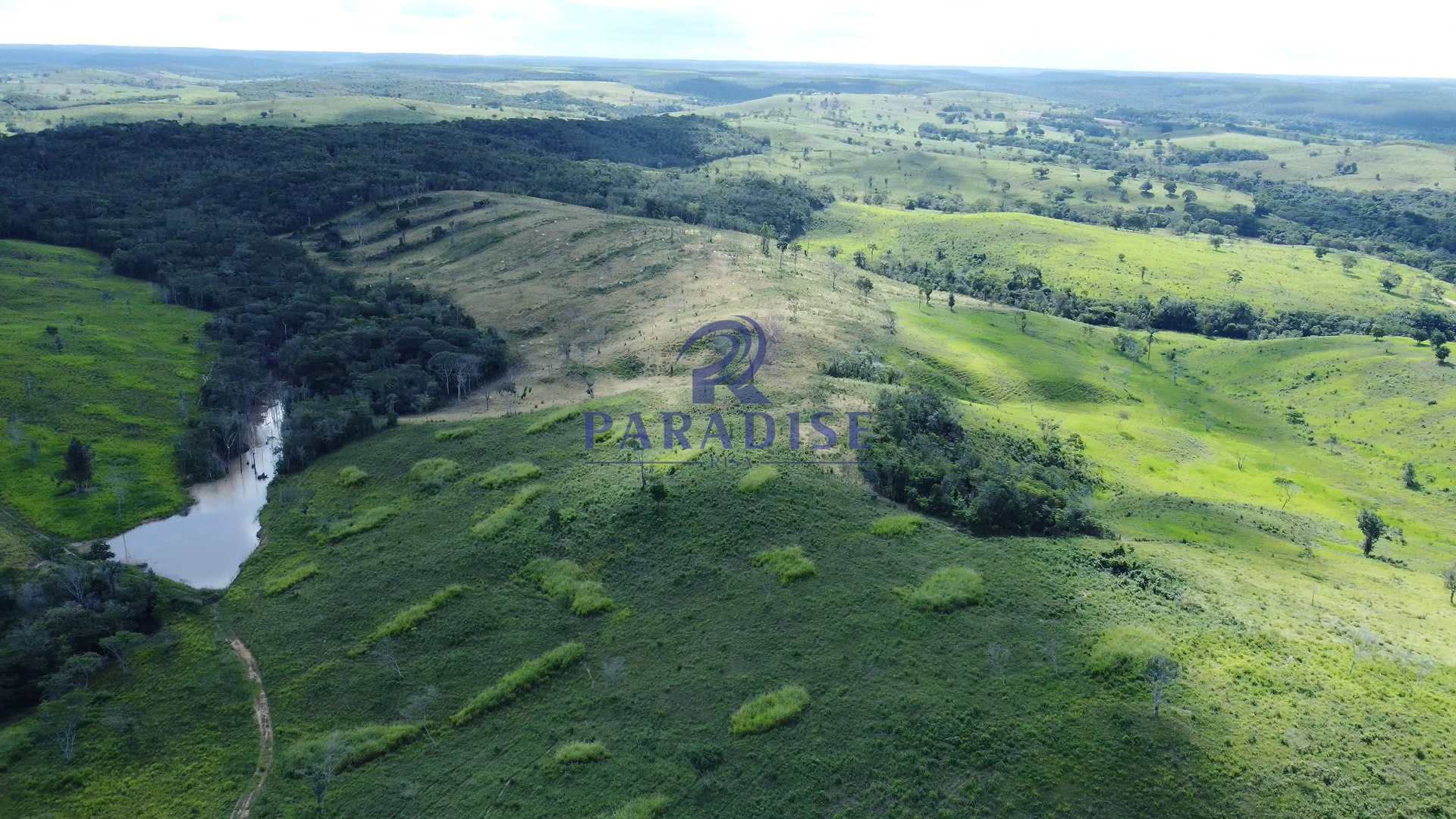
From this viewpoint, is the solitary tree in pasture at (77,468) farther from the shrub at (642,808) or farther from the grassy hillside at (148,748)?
the shrub at (642,808)

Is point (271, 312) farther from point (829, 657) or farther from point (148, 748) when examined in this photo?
point (829, 657)

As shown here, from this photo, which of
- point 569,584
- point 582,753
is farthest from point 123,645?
point 582,753

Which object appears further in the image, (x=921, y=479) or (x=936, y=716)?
(x=921, y=479)

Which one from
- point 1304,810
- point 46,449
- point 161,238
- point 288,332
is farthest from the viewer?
point 161,238

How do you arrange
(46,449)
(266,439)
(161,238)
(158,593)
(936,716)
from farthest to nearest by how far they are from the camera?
(161,238)
(266,439)
(46,449)
(158,593)
(936,716)

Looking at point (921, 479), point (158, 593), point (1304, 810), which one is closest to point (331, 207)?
point (158, 593)

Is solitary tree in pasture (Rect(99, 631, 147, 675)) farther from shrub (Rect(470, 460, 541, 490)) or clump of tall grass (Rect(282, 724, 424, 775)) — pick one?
shrub (Rect(470, 460, 541, 490))

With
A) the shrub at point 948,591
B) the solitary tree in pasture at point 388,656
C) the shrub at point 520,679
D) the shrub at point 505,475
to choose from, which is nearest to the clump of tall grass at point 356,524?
the shrub at point 505,475

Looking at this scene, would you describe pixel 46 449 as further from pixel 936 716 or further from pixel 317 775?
pixel 936 716
